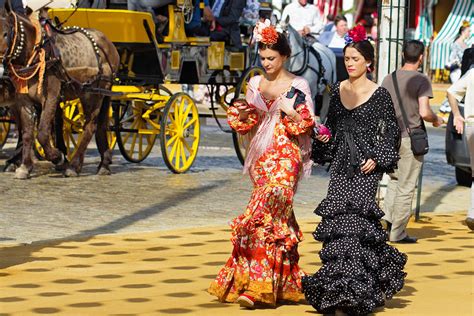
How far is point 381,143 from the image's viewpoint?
9.80 metres

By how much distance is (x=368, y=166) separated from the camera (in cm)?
970

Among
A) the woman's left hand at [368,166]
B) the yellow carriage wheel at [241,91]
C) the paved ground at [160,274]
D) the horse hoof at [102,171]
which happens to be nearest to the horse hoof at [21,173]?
the horse hoof at [102,171]

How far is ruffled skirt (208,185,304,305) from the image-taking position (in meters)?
9.70

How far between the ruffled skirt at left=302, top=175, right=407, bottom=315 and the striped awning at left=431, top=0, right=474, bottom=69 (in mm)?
31181

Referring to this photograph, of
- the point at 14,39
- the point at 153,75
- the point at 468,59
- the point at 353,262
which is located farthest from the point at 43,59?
the point at 353,262

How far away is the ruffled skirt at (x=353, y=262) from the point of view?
9336mm

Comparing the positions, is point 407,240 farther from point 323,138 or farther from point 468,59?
point 468,59

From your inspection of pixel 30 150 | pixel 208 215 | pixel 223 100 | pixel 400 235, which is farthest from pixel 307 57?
pixel 400 235

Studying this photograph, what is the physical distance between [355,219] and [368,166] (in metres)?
0.35

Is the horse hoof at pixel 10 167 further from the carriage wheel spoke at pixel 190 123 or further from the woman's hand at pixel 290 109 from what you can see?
the woman's hand at pixel 290 109

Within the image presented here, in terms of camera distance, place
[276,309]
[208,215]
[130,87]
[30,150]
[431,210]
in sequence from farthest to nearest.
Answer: [130,87] → [30,150] → [431,210] → [208,215] → [276,309]

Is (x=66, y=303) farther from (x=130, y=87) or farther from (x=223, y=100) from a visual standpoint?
(x=223, y=100)

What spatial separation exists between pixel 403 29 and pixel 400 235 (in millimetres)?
2617

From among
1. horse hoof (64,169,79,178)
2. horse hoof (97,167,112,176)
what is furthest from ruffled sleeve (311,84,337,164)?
horse hoof (97,167,112,176)
